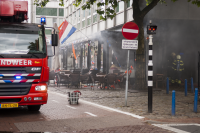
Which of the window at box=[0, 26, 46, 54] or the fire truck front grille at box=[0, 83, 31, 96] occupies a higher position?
the window at box=[0, 26, 46, 54]

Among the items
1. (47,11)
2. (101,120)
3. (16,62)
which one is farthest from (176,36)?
(47,11)

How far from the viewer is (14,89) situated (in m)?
8.44

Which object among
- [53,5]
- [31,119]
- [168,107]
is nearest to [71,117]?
[31,119]

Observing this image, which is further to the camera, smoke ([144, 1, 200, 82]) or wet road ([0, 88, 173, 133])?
smoke ([144, 1, 200, 82])

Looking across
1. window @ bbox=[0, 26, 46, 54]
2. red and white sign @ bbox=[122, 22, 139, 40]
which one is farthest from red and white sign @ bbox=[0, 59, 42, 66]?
red and white sign @ bbox=[122, 22, 139, 40]

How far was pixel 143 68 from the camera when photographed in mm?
16203

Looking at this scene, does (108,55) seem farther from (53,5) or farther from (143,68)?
(53,5)

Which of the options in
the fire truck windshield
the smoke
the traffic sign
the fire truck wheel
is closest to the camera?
the fire truck windshield

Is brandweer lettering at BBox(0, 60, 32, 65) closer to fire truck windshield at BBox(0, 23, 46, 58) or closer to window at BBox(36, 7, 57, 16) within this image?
fire truck windshield at BBox(0, 23, 46, 58)

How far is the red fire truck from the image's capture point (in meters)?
8.33

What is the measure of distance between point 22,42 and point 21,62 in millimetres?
641

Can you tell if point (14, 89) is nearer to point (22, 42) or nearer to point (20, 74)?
point (20, 74)

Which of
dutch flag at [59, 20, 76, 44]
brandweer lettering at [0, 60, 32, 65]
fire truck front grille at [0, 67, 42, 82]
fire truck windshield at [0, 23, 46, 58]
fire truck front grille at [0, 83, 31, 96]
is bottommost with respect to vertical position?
fire truck front grille at [0, 83, 31, 96]

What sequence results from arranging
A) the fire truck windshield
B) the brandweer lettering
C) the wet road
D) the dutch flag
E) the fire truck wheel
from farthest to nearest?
1. the dutch flag
2. the fire truck wheel
3. the fire truck windshield
4. the brandweer lettering
5. the wet road
